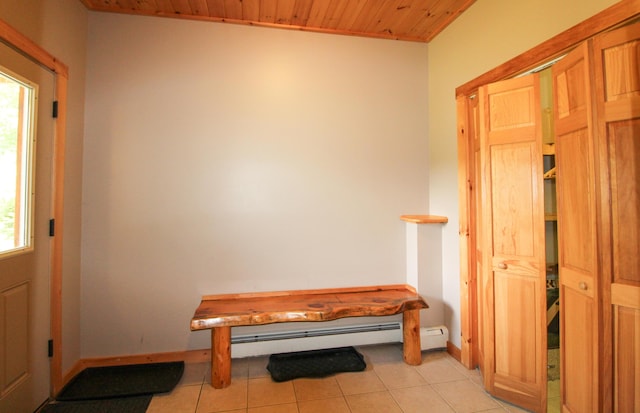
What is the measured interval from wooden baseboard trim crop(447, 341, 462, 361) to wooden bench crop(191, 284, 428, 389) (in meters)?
0.34

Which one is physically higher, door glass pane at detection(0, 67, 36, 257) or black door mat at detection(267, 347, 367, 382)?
door glass pane at detection(0, 67, 36, 257)

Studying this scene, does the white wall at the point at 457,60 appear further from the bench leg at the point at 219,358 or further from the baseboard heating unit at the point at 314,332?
the bench leg at the point at 219,358

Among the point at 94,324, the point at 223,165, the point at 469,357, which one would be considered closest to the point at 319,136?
the point at 223,165

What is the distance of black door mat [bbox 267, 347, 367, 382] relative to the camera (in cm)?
234

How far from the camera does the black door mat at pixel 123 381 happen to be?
2.07 m

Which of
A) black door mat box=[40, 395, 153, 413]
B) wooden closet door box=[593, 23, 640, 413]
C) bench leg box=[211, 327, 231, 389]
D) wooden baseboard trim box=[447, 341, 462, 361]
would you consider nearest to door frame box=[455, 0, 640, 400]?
wooden baseboard trim box=[447, 341, 462, 361]

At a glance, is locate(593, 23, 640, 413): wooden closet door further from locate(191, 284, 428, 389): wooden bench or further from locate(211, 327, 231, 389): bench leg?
locate(211, 327, 231, 389): bench leg

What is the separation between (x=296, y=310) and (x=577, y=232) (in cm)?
183

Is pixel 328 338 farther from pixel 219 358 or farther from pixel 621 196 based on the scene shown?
pixel 621 196

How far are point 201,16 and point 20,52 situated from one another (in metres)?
1.31

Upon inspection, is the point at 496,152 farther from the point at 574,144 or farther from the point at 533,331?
the point at 533,331

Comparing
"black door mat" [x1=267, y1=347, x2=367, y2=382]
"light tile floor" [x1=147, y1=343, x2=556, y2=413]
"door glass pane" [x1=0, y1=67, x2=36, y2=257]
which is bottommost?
"light tile floor" [x1=147, y1=343, x2=556, y2=413]

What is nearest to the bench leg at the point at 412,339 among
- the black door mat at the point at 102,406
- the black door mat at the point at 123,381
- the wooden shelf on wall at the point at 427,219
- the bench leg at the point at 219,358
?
the wooden shelf on wall at the point at 427,219

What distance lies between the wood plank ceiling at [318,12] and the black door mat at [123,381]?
2.84 metres
